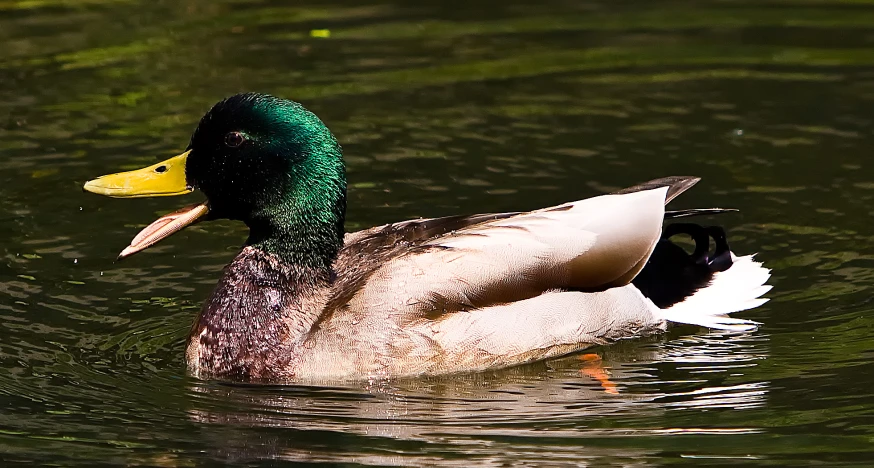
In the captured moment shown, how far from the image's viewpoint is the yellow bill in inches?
300

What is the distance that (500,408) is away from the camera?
7.16m

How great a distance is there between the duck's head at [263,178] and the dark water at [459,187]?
0.76m

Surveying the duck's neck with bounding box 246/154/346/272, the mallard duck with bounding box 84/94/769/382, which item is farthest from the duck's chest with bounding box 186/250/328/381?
the duck's neck with bounding box 246/154/346/272


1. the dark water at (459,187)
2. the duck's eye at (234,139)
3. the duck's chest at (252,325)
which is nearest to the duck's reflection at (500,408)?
the dark water at (459,187)

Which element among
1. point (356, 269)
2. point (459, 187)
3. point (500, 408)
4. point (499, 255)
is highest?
point (499, 255)

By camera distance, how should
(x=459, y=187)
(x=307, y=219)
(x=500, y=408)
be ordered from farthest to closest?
(x=459, y=187) < (x=307, y=219) < (x=500, y=408)

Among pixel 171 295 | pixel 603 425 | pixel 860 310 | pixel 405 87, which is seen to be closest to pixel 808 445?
pixel 603 425

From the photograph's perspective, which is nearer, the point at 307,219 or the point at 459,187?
the point at 307,219

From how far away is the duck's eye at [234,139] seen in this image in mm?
7673

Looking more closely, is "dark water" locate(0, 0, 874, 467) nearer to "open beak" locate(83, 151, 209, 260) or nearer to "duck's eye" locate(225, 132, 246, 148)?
"open beak" locate(83, 151, 209, 260)

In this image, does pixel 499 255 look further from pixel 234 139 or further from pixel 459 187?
pixel 459 187

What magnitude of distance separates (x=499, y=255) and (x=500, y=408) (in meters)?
0.85

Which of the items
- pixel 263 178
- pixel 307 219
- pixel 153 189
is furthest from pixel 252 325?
pixel 153 189

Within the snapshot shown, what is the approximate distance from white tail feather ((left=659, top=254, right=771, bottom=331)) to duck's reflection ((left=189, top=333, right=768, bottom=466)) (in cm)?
20
